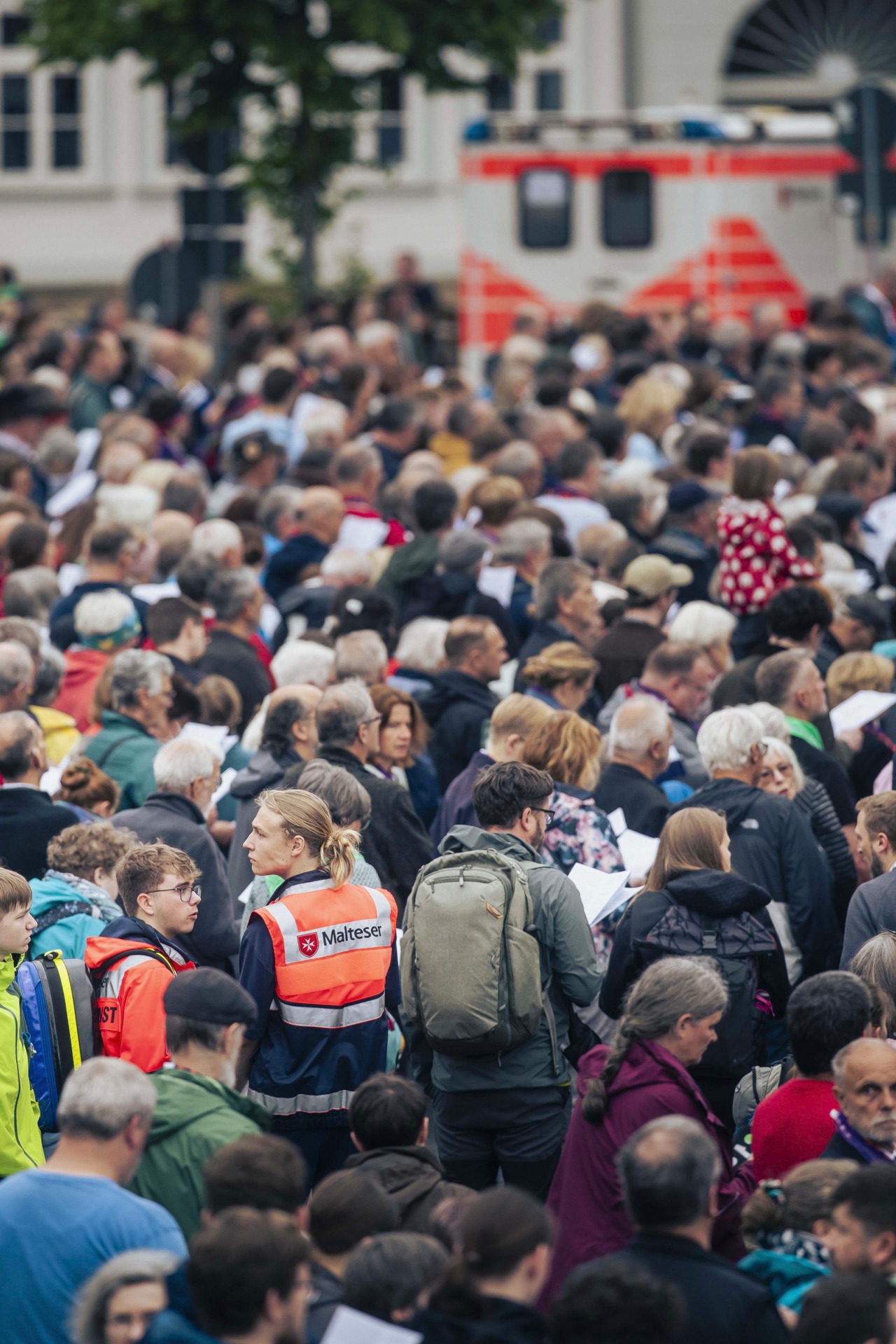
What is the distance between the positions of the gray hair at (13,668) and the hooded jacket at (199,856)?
3.88ft

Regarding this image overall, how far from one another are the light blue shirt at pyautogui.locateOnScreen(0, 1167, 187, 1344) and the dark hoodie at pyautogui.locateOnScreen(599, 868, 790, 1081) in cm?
194

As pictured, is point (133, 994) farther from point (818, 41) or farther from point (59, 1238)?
point (818, 41)

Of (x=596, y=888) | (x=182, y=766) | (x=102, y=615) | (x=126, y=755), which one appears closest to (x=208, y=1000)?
(x=596, y=888)

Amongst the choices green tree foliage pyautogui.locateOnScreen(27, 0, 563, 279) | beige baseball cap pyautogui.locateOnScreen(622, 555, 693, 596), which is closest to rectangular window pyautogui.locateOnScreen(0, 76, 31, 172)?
green tree foliage pyautogui.locateOnScreen(27, 0, 563, 279)

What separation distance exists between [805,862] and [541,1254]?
2.92m

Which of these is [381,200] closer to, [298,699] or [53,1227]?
[298,699]

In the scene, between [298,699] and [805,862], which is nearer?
[805,862]

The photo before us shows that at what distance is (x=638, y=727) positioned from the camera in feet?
23.6

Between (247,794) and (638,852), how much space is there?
1400mm

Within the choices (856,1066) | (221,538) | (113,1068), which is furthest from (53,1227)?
(221,538)

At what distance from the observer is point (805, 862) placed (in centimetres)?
675

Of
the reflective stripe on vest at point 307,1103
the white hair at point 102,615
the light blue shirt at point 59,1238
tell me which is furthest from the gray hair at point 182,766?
the light blue shirt at point 59,1238

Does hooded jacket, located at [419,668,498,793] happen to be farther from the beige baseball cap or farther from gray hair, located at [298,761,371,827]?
gray hair, located at [298,761,371,827]

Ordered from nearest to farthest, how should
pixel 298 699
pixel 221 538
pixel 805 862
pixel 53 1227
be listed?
pixel 53 1227
pixel 805 862
pixel 298 699
pixel 221 538
